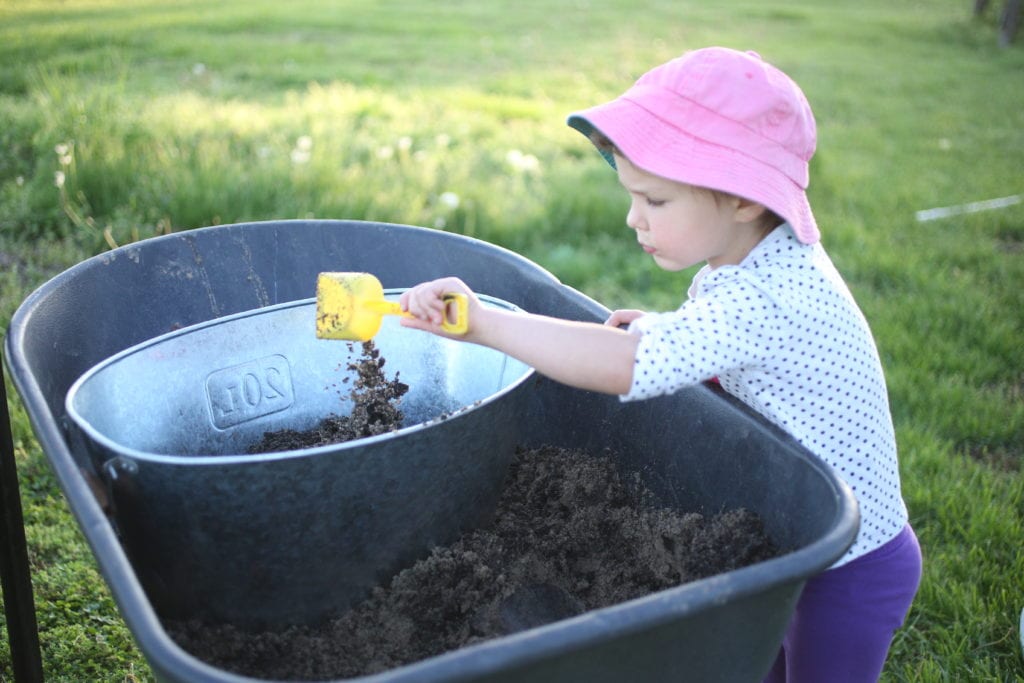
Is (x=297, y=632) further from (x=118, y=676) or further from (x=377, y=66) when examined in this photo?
(x=377, y=66)

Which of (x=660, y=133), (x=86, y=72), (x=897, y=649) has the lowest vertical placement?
(x=897, y=649)

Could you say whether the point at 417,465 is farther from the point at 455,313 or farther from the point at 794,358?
the point at 794,358

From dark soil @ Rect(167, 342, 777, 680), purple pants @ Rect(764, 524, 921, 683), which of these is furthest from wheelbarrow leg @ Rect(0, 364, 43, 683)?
purple pants @ Rect(764, 524, 921, 683)

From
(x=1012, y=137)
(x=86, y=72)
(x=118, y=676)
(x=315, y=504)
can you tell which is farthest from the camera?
(x=1012, y=137)

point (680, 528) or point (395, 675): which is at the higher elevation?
point (395, 675)

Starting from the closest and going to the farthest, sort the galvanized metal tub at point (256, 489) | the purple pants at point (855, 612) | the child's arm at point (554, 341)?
the galvanized metal tub at point (256, 489)
the child's arm at point (554, 341)
the purple pants at point (855, 612)

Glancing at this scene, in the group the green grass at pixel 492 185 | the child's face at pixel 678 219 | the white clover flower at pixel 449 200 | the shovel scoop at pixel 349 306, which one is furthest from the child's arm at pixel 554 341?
the white clover flower at pixel 449 200

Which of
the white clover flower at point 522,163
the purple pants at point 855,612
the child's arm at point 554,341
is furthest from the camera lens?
the white clover flower at point 522,163

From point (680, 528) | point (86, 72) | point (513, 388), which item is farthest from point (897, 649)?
point (86, 72)

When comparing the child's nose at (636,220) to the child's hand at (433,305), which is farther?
the child's nose at (636,220)

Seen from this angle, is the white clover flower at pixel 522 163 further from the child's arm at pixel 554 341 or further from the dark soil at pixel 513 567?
the child's arm at pixel 554 341

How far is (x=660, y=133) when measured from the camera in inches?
52.0

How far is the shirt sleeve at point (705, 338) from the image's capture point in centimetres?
117

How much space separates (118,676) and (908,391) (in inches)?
92.6
